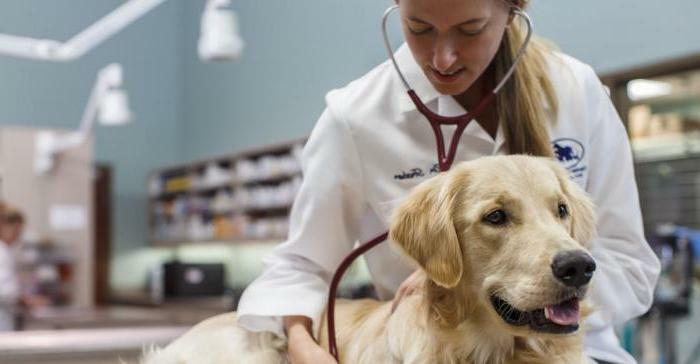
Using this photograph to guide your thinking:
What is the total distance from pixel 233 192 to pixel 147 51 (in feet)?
4.87

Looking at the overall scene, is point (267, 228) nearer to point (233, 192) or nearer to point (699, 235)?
point (233, 192)

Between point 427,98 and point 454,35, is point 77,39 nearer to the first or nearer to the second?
point 427,98

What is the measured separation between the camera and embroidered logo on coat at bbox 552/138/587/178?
1.29m

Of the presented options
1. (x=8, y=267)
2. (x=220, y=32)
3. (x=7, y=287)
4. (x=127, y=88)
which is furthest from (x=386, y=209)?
(x=127, y=88)

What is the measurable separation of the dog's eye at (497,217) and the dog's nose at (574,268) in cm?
14

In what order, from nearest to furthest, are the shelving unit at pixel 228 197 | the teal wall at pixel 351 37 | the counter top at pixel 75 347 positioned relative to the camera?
the teal wall at pixel 351 37
the counter top at pixel 75 347
the shelving unit at pixel 228 197

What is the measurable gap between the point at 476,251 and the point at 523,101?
0.28m

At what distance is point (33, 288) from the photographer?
6441 millimetres

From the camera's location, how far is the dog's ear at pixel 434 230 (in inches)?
41.4

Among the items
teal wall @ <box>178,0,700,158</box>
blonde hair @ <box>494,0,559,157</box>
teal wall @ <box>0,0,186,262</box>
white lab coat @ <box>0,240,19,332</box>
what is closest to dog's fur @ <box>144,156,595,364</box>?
blonde hair @ <box>494,0,559,157</box>

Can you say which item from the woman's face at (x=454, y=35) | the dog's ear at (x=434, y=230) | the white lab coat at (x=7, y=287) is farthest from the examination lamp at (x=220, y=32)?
the dog's ear at (x=434, y=230)

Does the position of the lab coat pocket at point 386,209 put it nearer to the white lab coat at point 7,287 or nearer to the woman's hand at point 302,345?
the woman's hand at point 302,345

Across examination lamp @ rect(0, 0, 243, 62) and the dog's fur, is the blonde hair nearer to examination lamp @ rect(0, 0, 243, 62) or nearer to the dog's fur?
the dog's fur

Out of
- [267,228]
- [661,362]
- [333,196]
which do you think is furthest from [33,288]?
[333,196]
